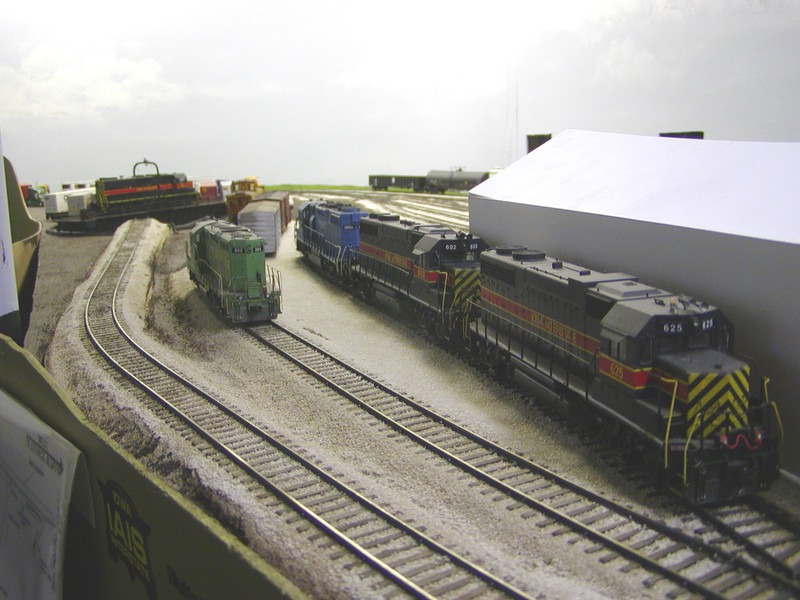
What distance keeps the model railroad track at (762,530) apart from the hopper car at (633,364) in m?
0.22

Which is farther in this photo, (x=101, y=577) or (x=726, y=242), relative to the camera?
(x=726, y=242)

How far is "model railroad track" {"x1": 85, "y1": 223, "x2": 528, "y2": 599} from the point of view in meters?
7.29

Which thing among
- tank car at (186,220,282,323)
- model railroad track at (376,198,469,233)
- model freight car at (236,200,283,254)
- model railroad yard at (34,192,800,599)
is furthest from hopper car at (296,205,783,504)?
model railroad track at (376,198,469,233)

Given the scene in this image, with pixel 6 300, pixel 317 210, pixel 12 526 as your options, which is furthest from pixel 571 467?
pixel 317 210

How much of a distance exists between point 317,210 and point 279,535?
58.3ft

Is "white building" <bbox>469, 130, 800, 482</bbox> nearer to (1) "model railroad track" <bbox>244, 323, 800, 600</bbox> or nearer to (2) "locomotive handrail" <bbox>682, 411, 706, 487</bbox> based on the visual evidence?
(2) "locomotive handrail" <bbox>682, 411, 706, 487</bbox>

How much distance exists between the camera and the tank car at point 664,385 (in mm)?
8531

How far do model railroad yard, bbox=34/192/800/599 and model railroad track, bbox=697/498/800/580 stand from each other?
27 mm

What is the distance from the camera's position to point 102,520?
7.45 m

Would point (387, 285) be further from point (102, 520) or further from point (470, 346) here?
point (102, 520)

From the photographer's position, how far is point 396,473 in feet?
32.4

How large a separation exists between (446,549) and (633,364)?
3649 mm

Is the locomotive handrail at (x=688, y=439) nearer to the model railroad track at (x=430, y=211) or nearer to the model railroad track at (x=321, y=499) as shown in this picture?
the model railroad track at (x=321, y=499)

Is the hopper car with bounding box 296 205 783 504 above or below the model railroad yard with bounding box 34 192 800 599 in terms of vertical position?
above
